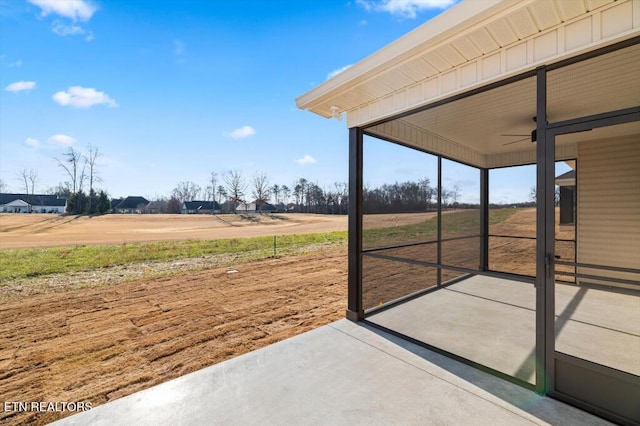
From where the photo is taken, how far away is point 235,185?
34500 millimetres

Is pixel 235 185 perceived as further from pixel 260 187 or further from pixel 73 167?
pixel 73 167

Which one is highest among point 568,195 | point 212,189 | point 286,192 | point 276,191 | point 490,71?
point 212,189

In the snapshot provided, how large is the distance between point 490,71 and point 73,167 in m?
34.1

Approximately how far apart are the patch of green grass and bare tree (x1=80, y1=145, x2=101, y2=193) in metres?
21.3

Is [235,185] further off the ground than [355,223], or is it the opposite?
[235,185]

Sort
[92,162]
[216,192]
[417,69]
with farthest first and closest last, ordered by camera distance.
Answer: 1. [216,192]
2. [92,162]
3. [417,69]

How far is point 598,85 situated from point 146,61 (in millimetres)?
10131

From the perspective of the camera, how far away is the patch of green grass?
6.64 meters

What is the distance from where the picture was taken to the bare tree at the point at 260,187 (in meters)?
34.3

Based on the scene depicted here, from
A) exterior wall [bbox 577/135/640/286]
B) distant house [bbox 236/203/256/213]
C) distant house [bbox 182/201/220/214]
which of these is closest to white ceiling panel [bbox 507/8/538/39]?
exterior wall [bbox 577/135/640/286]

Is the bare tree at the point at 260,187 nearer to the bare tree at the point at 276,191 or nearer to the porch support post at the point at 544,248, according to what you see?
the bare tree at the point at 276,191

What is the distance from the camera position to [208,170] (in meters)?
35.9

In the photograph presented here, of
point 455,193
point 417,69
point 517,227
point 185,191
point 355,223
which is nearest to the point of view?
point 417,69

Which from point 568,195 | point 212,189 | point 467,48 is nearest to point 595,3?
point 467,48
